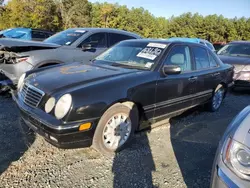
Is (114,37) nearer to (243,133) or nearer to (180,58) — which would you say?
(180,58)

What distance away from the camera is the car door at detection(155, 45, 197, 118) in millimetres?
3809

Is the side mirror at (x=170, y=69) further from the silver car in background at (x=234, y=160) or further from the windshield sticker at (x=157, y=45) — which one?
the silver car in background at (x=234, y=160)

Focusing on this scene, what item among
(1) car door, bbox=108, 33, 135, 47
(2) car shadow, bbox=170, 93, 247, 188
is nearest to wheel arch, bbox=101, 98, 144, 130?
(2) car shadow, bbox=170, 93, 247, 188

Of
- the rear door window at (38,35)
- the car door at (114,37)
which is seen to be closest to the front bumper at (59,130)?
the car door at (114,37)

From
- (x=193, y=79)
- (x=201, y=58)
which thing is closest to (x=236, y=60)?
(x=201, y=58)

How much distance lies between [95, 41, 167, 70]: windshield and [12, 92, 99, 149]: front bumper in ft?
4.34

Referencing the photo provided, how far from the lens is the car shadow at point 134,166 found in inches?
109

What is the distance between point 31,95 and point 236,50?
24.9ft

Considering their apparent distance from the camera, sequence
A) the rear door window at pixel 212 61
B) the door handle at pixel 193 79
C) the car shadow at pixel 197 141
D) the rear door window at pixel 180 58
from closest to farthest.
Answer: the car shadow at pixel 197 141 → the rear door window at pixel 180 58 → the door handle at pixel 193 79 → the rear door window at pixel 212 61

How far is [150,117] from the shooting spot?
3750 millimetres

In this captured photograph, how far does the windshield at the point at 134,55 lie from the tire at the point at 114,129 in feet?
2.62

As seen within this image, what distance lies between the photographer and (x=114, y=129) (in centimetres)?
330

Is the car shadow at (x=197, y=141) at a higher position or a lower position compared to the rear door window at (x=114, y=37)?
lower

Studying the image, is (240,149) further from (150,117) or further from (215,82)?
(215,82)
